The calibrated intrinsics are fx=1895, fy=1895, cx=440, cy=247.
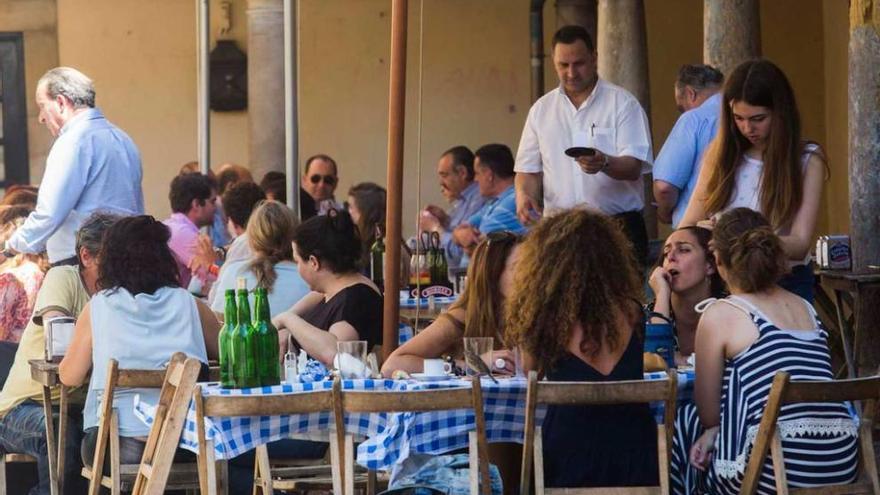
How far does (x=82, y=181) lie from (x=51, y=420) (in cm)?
177

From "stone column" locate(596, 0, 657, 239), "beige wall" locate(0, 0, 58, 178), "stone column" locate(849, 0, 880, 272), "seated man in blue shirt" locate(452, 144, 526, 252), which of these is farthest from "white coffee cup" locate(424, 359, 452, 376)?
"beige wall" locate(0, 0, 58, 178)

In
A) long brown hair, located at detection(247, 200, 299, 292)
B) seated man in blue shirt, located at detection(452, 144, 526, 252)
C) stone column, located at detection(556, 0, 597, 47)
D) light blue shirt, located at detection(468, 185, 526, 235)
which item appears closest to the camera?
long brown hair, located at detection(247, 200, 299, 292)

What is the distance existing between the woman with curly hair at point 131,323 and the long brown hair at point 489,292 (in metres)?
1.00

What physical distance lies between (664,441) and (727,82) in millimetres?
1692

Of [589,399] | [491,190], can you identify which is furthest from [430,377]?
[491,190]

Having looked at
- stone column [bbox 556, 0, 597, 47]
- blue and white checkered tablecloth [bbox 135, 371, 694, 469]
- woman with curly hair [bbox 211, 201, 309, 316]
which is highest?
stone column [bbox 556, 0, 597, 47]

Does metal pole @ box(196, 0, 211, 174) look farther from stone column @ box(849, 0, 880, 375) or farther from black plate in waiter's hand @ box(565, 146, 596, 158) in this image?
stone column @ box(849, 0, 880, 375)

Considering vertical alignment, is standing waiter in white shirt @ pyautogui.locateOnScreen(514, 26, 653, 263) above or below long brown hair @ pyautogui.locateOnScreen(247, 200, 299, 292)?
above

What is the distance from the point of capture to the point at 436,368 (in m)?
5.55

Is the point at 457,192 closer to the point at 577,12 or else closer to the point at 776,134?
the point at 577,12

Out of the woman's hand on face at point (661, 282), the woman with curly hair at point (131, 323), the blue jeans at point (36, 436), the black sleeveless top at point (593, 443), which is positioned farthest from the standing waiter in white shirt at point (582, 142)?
the black sleeveless top at point (593, 443)

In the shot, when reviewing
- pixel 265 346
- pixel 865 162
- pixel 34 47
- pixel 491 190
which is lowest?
pixel 265 346

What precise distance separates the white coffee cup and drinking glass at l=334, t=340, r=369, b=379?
188 millimetres

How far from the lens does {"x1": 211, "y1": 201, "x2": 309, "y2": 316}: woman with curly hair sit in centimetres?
769
